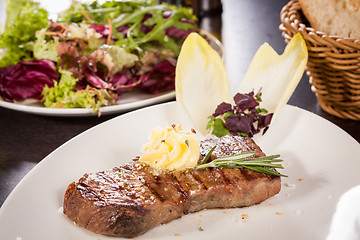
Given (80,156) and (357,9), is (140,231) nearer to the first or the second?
(80,156)

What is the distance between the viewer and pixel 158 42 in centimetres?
399

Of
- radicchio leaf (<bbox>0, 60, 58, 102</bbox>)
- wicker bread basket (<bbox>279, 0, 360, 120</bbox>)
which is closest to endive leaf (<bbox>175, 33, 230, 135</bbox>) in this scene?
wicker bread basket (<bbox>279, 0, 360, 120</bbox>)

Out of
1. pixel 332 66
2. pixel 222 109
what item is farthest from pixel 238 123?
pixel 332 66

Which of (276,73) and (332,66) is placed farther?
(276,73)

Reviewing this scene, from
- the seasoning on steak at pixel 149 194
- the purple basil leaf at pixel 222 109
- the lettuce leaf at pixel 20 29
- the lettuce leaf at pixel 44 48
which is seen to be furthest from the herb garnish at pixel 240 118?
the lettuce leaf at pixel 20 29

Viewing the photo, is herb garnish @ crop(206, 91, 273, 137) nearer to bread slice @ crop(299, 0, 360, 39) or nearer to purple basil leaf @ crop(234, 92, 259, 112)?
purple basil leaf @ crop(234, 92, 259, 112)

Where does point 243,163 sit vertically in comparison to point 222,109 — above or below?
above

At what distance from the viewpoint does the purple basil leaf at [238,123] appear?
2.75 m

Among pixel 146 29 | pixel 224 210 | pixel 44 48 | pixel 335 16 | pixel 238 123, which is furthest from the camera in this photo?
pixel 146 29

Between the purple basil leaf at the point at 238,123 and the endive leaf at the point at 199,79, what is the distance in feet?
0.81

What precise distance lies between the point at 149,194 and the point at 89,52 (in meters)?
2.01

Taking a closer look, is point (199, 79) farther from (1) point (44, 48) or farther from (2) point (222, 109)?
(1) point (44, 48)

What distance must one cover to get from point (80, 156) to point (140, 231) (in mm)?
676

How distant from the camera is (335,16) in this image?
289 cm
